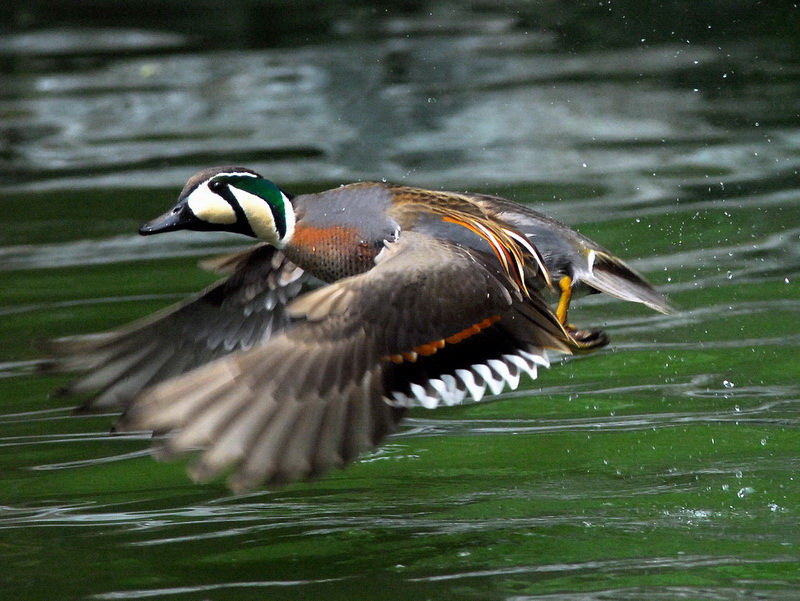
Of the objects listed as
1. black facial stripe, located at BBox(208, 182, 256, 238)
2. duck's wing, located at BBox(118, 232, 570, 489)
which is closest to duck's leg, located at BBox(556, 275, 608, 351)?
duck's wing, located at BBox(118, 232, 570, 489)

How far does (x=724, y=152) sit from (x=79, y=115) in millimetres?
6168

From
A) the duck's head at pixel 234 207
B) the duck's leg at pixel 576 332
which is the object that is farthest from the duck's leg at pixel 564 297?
the duck's head at pixel 234 207

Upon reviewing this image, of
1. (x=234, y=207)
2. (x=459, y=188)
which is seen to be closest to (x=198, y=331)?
(x=234, y=207)

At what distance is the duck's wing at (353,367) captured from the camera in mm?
4711

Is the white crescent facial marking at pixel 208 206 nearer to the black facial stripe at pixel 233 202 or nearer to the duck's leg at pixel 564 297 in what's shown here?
the black facial stripe at pixel 233 202

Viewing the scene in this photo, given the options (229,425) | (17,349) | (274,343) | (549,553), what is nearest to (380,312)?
(274,343)

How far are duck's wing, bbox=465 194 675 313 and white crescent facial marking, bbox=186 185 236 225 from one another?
1.13m

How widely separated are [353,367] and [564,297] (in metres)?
1.38

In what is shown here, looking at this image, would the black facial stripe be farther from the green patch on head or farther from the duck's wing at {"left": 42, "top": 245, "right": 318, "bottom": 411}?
the duck's wing at {"left": 42, "top": 245, "right": 318, "bottom": 411}

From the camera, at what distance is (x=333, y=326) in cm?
506

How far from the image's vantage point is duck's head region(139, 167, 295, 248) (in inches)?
227

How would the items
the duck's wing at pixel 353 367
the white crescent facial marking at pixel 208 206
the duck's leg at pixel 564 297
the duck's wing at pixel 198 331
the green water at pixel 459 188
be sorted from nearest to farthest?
the duck's wing at pixel 353 367
the green water at pixel 459 188
the white crescent facial marking at pixel 208 206
the duck's leg at pixel 564 297
the duck's wing at pixel 198 331

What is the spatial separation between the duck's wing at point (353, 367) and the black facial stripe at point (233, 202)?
0.76m

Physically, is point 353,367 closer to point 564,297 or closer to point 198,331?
point 564,297
